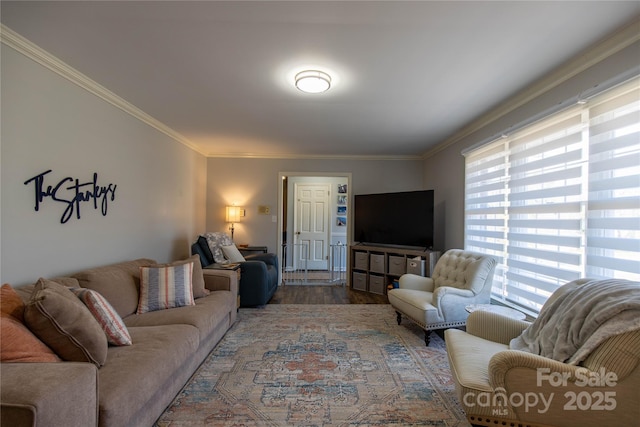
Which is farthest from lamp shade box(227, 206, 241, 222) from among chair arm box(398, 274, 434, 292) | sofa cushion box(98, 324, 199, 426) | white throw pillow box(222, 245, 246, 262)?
sofa cushion box(98, 324, 199, 426)

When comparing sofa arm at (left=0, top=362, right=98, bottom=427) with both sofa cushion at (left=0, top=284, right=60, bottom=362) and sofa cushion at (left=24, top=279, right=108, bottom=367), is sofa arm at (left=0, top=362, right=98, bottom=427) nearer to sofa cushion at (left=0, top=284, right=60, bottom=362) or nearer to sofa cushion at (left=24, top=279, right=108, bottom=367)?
sofa cushion at (left=0, top=284, right=60, bottom=362)

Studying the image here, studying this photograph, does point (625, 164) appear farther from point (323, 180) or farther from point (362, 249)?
point (323, 180)

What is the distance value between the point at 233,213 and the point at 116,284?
2878 millimetres

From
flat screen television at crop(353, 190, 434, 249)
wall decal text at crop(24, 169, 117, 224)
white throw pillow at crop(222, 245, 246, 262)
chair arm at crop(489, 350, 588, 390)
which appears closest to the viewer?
chair arm at crop(489, 350, 588, 390)

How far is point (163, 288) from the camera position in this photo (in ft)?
8.04

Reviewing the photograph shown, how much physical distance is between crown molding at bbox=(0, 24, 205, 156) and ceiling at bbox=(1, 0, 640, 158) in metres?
0.05

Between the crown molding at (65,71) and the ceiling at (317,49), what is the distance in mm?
52

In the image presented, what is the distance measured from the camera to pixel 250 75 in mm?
2332

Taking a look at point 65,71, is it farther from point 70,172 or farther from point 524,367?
point 524,367

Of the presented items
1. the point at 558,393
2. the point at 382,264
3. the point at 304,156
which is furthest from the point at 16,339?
the point at 304,156

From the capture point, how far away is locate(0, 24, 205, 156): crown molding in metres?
1.83

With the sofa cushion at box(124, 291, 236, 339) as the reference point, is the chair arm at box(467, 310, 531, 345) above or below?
above

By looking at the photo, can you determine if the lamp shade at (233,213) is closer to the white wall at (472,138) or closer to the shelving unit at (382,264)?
the shelving unit at (382,264)

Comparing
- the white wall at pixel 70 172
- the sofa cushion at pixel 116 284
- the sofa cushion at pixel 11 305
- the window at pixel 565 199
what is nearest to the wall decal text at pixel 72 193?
the white wall at pixel 70 172
